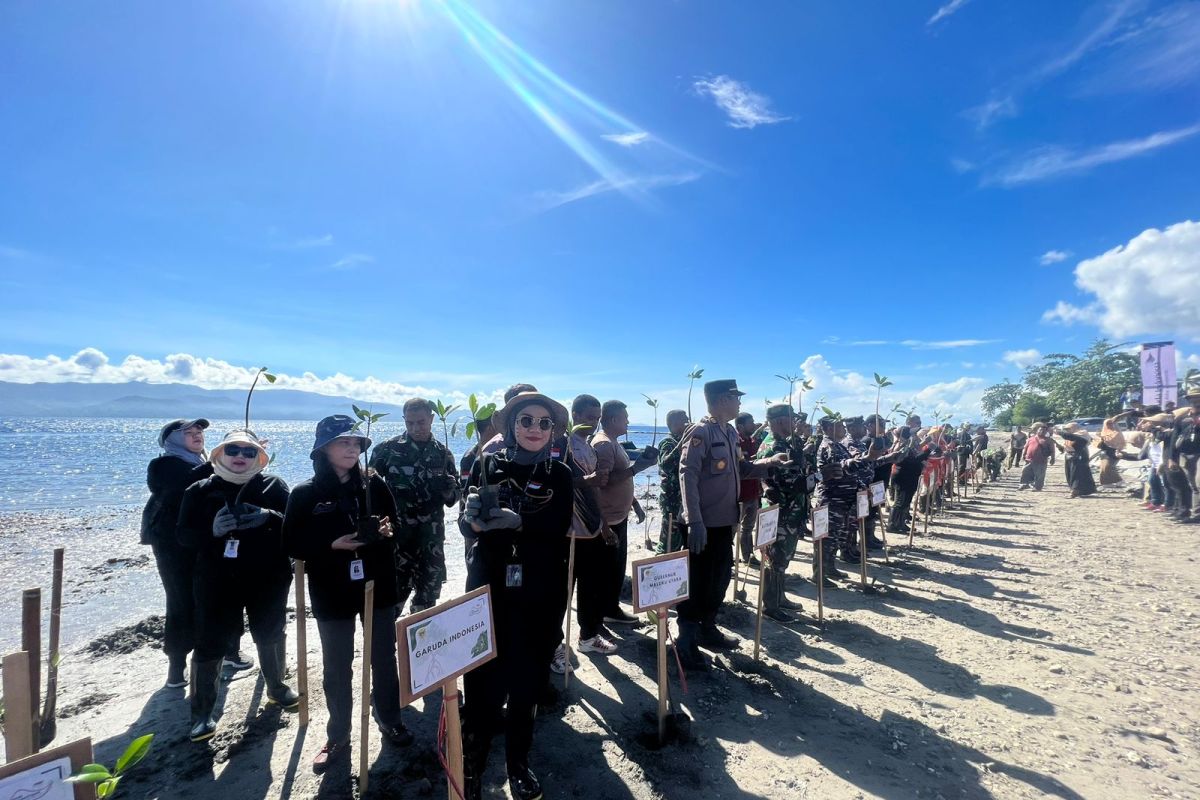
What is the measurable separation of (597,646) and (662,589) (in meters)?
1.90

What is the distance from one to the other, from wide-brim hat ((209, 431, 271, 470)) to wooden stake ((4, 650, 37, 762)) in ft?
6.05

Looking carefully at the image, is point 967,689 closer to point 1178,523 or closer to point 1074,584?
point 1074,584

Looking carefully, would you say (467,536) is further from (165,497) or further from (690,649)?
(165,497)

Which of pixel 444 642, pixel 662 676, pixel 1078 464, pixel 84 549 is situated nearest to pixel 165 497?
pixel 444 642

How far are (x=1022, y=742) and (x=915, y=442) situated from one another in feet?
25.1

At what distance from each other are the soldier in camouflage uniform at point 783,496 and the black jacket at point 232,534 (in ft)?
15.9

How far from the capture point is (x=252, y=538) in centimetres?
358

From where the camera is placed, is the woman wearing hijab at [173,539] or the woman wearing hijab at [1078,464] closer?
the woman wearing hijab at [173,539]

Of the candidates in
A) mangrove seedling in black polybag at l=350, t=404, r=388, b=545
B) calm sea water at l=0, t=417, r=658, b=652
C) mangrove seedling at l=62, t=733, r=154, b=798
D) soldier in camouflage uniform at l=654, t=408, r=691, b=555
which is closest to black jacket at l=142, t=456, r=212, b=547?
calm sea water at l=0, t=417, r=658, b=652

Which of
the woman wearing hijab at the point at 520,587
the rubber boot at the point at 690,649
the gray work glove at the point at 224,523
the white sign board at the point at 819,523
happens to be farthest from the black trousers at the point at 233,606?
the white sign board at the point at 819,523

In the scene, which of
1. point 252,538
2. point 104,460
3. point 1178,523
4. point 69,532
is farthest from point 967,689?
point 104,460

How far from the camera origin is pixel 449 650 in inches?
92.4

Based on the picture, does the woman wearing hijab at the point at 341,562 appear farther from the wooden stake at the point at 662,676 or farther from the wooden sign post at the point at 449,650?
the wooden stake at the point at 662,676

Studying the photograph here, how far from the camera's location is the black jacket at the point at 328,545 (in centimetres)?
309
